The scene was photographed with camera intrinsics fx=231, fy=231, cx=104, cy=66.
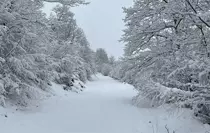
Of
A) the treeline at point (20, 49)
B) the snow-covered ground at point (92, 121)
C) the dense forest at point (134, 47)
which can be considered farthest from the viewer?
the treeline at point (20, 49)

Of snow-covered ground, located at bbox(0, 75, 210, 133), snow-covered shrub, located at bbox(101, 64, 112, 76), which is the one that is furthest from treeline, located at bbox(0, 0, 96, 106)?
snow-covered shrub, located at bbox(101, 64, 112, 76)

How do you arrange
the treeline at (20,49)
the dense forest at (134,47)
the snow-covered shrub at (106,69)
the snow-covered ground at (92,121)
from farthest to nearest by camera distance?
1. the snow-covered shrub at (106,69)
2. the treeline at (20,49)
3. the dense forest at (134,47)
4. the snow-covered ground at (92,121)

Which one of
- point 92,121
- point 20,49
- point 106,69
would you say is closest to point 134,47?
point 92,121

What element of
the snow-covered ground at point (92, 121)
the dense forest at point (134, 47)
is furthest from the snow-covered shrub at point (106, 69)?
the snow-covered ground at point (92, 121)

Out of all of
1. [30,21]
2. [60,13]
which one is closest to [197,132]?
[30,21]

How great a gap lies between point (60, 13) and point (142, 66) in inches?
601

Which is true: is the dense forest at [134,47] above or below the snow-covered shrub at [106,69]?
below

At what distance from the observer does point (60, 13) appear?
23156 mm

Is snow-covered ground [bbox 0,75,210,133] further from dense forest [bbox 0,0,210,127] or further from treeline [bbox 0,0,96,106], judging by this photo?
treeline [bbox 0,0,96,106]

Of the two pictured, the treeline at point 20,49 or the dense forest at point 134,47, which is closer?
the dense forest at point 134,47

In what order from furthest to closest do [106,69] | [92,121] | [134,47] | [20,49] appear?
[106,69]
[134,47]
[20,49]
[92,121]

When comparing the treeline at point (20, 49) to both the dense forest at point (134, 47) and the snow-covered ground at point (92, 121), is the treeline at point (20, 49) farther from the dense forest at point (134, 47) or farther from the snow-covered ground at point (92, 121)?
the snow-covered ground at point (92, 121)

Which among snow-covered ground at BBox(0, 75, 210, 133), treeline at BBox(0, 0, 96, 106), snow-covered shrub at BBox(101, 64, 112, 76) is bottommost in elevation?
snow-covered ground at BBox(0, 75, 210, 133)

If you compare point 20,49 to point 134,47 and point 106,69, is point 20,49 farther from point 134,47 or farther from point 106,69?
point 106,69
